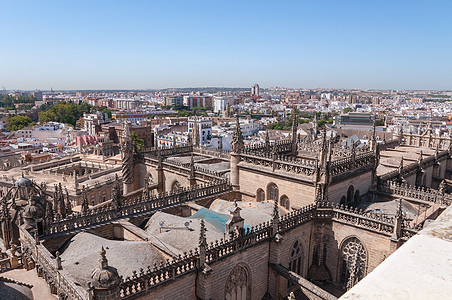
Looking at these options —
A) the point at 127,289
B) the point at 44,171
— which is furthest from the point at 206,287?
the point at 44,171

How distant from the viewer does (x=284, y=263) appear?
19.9 m

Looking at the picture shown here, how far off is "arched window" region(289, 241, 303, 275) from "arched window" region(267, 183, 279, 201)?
4.00m

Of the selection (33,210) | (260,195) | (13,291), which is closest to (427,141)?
(260,195)

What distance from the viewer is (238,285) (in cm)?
1777

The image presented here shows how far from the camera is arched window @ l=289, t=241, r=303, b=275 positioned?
816 inches

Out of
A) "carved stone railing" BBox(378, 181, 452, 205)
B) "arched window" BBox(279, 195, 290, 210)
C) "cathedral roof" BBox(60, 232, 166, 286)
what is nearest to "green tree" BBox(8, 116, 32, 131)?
"cathedral roof" BBox(60, 232, 166, 286)

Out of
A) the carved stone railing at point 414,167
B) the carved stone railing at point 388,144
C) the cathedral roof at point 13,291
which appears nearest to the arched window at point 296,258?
the carved stone railing at point 414,167

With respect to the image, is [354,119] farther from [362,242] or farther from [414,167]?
[362,242]

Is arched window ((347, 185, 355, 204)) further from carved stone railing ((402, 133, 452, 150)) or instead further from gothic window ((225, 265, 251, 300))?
carved stone railing ((402, 133, 452, 150))

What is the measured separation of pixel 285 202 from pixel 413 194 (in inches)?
377

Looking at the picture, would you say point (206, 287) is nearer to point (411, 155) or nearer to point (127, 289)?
point (127, 289)

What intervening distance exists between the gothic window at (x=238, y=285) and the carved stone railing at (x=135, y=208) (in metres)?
6.99

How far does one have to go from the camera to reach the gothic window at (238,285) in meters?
17.2

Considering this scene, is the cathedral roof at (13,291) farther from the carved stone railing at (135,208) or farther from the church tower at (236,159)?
the church tower at (236,159)
